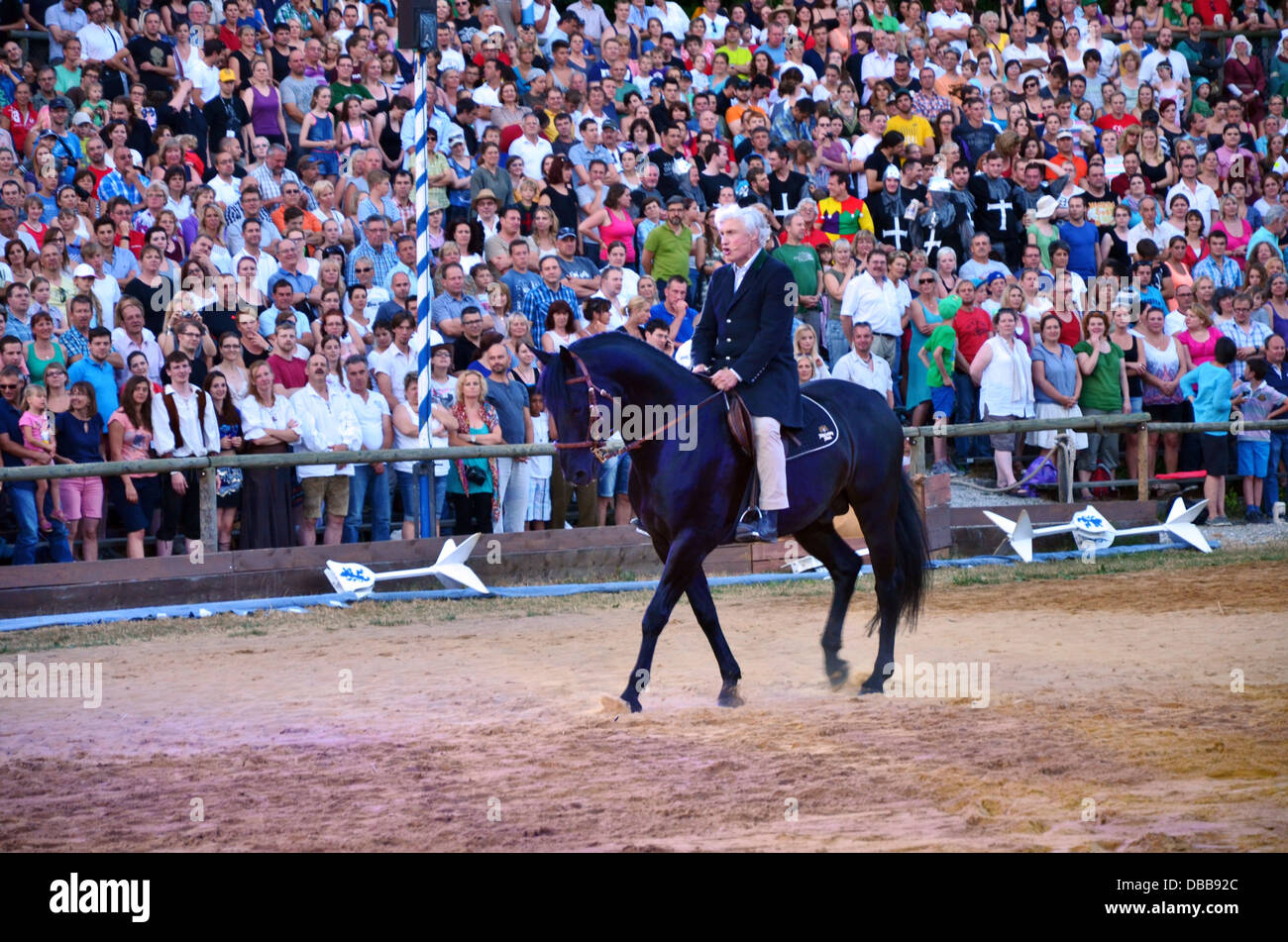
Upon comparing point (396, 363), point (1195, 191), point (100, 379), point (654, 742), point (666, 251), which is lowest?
point (654, 742)

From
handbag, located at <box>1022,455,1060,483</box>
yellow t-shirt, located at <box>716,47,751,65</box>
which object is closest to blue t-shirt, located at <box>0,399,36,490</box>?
handbag, located at <box>1022,455,1060,483</box>

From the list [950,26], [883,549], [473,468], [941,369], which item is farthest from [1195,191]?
[883,549]

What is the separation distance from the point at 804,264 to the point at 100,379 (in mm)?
7802

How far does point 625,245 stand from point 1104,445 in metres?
5.72

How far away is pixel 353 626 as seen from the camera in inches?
492

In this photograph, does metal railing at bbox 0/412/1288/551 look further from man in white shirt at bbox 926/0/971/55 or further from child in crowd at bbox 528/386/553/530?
man in white shirt at bbox 926/0/971/55

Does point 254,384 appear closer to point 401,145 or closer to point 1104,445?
point 401,145

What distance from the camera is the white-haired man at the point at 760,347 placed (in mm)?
9492

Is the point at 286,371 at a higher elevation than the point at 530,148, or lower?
lower

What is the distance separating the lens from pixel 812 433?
9984 millimetres

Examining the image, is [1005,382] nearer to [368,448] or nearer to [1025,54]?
[368,448]

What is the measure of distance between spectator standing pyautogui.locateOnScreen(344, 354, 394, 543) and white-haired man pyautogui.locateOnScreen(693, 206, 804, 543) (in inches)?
225

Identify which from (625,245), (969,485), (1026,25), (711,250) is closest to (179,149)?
(625,245)

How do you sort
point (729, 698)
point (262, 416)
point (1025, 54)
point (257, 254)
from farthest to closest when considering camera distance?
point (1025, 54) → point (257, 254) → point (262, 416) → point (729, 698)
